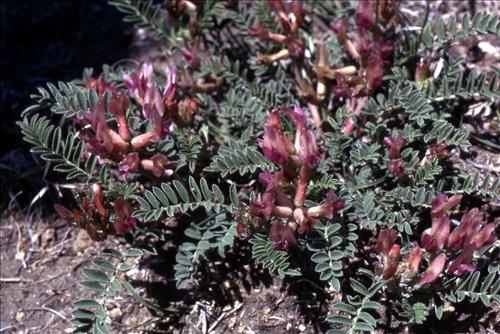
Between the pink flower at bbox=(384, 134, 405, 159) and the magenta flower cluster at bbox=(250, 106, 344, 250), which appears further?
the pink flower at bbox=(384, 134, 405, 159)

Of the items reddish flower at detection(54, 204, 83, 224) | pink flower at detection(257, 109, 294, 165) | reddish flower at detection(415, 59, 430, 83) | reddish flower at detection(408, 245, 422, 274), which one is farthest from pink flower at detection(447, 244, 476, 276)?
reddish flower at detection(54, 204, 83, 224)

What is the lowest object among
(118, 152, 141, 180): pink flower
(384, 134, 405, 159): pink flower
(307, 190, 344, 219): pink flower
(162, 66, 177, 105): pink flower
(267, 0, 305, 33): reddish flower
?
(307, 190, 344, 219): pink flower

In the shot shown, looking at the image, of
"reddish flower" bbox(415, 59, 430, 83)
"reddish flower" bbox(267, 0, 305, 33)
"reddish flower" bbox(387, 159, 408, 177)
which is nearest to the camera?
"reddish flower" bbox(387, 159, 408, 177)

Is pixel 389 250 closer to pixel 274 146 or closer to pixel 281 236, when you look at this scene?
pixel 281 236

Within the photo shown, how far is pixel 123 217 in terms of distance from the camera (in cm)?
245

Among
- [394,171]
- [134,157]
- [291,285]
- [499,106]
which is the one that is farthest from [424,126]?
[134,157]

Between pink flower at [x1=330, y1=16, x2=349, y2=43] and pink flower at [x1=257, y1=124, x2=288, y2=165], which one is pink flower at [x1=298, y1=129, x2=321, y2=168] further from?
pink flower at [x1=330, y1=16, x2=349, y2=43]

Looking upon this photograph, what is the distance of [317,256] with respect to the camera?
7.46 feet

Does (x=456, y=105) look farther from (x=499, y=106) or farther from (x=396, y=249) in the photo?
(x=396, y=249)

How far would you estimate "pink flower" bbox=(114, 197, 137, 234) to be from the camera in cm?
242

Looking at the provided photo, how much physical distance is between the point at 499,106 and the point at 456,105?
17cm

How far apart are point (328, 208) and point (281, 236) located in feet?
0.57

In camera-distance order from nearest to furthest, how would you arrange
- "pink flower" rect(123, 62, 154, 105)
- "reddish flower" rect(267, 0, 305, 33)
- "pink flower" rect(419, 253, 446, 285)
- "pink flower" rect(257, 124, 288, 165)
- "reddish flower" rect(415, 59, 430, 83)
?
"pink flower" rect(419, 253, 446, 285) → "pink flower" rect(257, 124, 288, 165) → "pink flower" rect(123, 62, 154, 105) → "reddish flower" rect(415, 59, 430, 83) → "reddish flower" rect(267, 0, 305, 33)

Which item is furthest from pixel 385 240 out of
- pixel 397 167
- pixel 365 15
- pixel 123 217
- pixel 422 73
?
pixel 365 15
